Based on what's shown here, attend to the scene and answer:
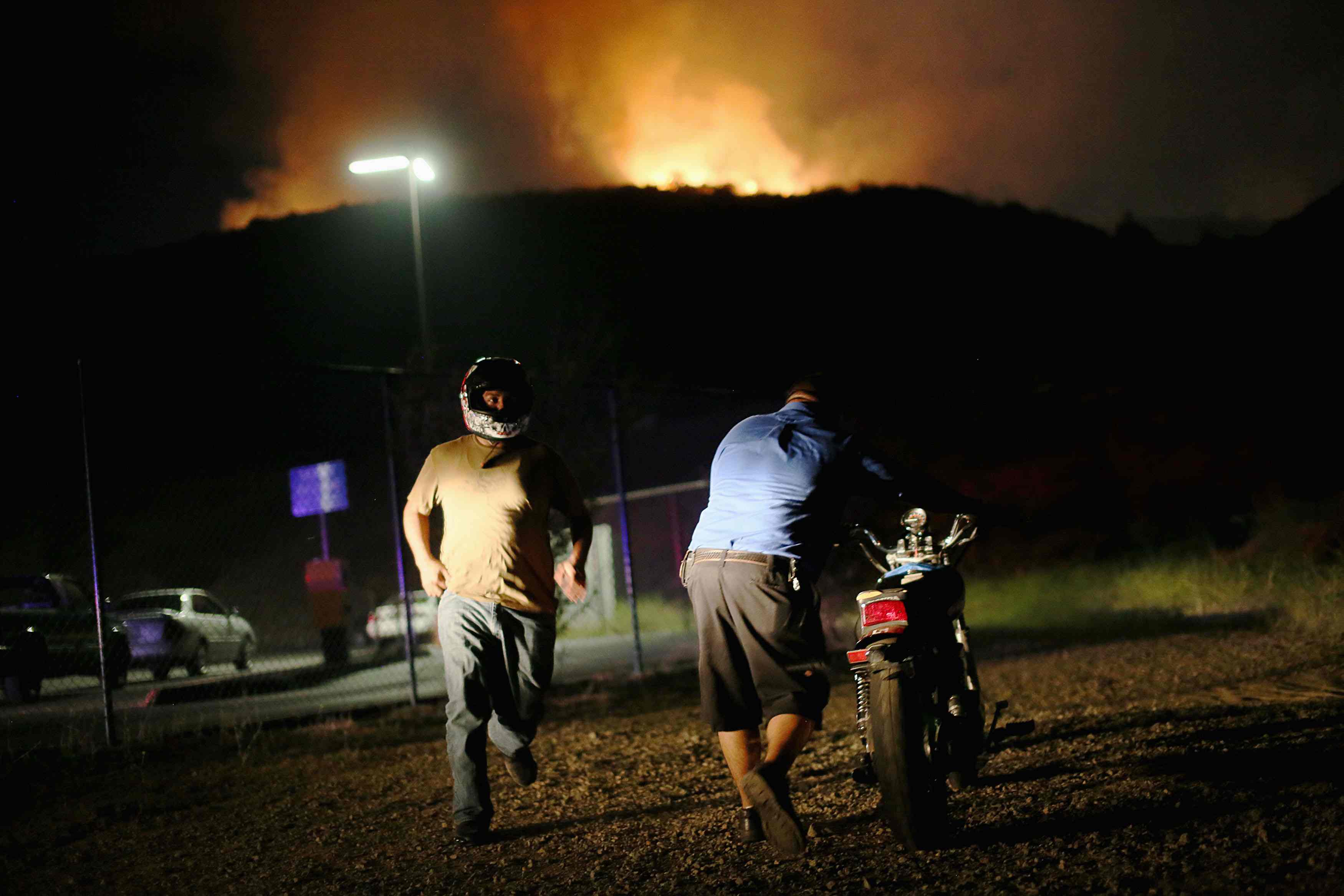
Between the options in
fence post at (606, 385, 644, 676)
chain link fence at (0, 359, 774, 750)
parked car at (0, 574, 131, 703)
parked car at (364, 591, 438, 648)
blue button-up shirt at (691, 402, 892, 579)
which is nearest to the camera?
blue button-up shirt at (691, 402, 892, 579)

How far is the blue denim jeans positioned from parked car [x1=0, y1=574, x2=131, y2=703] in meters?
5.67

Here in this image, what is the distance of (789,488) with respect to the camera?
4238 mm

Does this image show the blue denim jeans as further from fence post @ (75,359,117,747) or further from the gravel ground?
fence post @ (75,359,117,747)

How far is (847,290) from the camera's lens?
99.7 meters

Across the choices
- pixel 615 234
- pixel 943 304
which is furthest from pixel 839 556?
pixel 615 234

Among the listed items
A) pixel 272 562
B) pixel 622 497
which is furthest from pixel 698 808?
pixel 272 562

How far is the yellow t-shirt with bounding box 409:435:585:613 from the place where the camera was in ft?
16.2

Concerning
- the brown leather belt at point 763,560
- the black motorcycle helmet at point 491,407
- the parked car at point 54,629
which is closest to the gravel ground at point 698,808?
the brown leather belt at point 763,560

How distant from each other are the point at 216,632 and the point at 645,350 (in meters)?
81.8

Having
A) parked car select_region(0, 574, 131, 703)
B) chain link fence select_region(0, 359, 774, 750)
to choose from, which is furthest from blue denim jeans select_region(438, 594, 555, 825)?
parked car select_region(0, 574, 131, 703)

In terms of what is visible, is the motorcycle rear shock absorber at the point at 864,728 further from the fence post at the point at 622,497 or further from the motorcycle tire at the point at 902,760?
the fence post at the point at 622,497

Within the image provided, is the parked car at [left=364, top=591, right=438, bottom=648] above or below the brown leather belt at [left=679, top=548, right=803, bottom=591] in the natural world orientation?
below

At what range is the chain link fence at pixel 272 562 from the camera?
→ 29.7 feet

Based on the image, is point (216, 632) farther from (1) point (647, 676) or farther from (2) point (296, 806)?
(2) point (296, 806)
